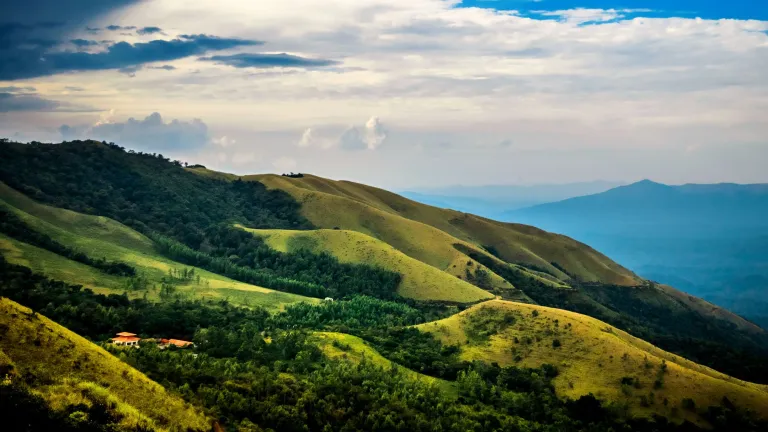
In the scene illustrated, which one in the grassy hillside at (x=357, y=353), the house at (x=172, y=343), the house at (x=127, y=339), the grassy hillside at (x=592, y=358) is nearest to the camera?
the grassy hillside at (x=592, y=358)

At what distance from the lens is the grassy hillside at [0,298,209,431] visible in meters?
58.7

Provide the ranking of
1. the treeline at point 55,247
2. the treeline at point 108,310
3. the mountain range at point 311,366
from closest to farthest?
the mountain range at point 311,366
the treeline at point 108,310
the treeline at point 55,247

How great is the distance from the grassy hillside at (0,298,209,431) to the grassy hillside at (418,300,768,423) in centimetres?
7873

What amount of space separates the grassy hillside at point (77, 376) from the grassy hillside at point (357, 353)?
5361cm

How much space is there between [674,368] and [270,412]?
259 ft

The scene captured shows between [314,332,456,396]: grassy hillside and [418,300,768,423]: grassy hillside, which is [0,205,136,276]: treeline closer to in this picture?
[314,332,456,396]: grassy hillside

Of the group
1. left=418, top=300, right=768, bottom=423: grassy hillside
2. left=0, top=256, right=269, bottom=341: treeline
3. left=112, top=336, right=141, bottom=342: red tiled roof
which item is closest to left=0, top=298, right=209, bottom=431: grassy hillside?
left=112, top=336, right=141, bottom=342: red tiled roof

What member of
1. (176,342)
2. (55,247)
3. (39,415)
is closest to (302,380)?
(176,342)

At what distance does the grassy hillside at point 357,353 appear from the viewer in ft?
394

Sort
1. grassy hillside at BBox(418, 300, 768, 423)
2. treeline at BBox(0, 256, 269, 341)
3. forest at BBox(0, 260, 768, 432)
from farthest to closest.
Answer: treeline at BBox(0, 256, 269, 341) < grassy hillside at BBox(418, 300, 768, 423) < forest at BBox(0, 260, 768, 432)

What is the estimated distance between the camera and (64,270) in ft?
579

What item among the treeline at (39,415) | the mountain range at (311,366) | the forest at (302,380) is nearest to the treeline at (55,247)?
the mountain range at (311,366)

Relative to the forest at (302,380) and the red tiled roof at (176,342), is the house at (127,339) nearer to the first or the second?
the forest at (302,380)

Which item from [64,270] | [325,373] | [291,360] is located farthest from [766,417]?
[64,270]
